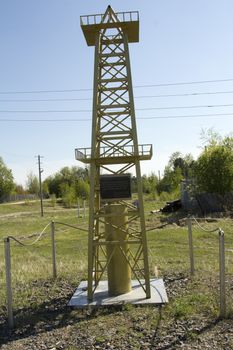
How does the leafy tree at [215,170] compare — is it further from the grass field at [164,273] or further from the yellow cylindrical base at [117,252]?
the yellow cylindrical base at [117,252]

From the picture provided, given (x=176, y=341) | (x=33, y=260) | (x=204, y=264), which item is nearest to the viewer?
(x=176, y=341)

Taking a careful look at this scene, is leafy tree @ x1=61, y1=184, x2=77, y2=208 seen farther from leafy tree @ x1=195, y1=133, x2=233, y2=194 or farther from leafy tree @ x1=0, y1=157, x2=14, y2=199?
leafy tree @ x1=195, y1=133, x2=233, y2=194

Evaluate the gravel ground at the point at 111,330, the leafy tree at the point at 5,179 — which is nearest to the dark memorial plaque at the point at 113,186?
the gravel ground at the point at 111,330

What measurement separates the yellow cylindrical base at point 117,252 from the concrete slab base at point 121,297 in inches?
8.0

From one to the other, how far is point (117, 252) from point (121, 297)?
906 millimetres

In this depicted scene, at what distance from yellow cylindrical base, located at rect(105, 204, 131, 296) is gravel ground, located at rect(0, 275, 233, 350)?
2.79ft

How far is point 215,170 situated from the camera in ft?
99.7

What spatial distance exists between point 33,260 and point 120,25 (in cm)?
874

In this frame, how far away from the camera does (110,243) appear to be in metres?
8.26

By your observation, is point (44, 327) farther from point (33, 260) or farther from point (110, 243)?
point (33, 260)

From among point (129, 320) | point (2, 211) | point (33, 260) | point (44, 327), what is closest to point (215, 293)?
point (129, 320)

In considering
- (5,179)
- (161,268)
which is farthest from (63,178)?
(161,268)

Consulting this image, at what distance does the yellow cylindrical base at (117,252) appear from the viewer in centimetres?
841

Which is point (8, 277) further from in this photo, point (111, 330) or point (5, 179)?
point (5, 179)
